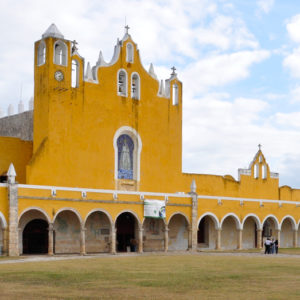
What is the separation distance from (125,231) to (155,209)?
9.14ft

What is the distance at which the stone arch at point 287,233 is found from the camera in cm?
5154

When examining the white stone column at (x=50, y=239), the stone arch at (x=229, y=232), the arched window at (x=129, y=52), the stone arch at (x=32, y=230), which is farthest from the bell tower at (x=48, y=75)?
the stone arch at (x=229, y=232)

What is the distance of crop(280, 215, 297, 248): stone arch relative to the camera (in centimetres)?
5154

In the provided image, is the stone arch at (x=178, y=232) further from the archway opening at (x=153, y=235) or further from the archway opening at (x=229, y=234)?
the archway opening at (x=229, y=234)

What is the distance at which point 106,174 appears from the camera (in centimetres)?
3975

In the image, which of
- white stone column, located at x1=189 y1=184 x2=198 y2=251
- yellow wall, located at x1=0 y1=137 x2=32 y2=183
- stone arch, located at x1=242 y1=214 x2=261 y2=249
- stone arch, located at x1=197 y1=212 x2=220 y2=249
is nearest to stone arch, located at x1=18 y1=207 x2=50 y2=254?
yellow wall, located at x1=0 y1=137 x2=32 y2=183

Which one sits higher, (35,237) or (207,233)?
(35,237)

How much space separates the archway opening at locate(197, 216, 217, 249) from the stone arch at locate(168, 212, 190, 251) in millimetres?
2649

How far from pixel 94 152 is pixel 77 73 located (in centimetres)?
476

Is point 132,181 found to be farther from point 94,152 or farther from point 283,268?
point 283,268

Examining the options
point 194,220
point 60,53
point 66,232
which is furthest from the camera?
point 194,220

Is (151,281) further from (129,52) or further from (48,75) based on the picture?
(129,52)

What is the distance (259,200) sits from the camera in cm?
4766

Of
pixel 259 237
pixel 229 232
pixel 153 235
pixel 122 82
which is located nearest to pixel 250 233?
pixel 259 237
